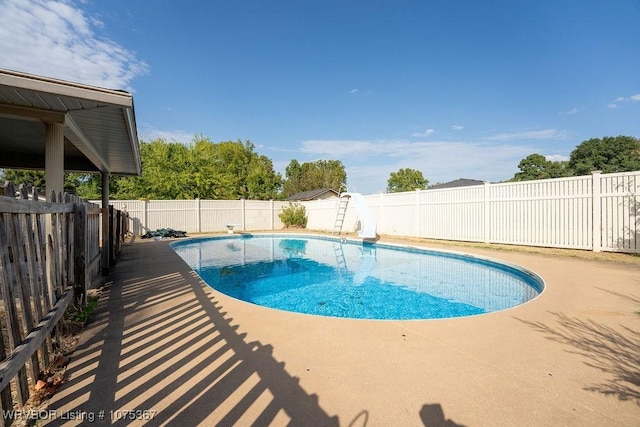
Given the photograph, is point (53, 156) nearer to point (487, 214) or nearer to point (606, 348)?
point (606, 348)

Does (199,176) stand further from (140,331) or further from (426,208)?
(140,331)

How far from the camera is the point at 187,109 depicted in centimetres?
1912

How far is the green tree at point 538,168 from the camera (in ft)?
108

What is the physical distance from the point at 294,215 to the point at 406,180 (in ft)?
128

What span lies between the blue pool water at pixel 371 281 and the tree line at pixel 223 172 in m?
7.85

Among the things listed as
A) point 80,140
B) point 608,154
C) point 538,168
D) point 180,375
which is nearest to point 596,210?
point 180,375

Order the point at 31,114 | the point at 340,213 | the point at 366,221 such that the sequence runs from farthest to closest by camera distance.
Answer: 1. the point at 340,213
2. the point at 366,221
3. the point at 31,114

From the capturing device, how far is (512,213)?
9578 mm

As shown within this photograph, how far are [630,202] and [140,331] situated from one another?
10.6 metres

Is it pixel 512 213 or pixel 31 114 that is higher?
pixel 31 114

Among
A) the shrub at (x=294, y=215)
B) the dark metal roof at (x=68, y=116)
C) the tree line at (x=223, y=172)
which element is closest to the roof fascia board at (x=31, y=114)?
the dark metal roof at (x=68, y=116)

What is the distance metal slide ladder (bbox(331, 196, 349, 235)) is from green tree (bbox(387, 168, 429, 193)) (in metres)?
38.1

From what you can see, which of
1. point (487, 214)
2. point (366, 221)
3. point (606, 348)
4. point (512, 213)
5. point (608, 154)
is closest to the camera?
point (606, 348)

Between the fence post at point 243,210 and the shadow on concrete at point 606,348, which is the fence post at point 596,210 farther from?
the fence post at point 243,210
